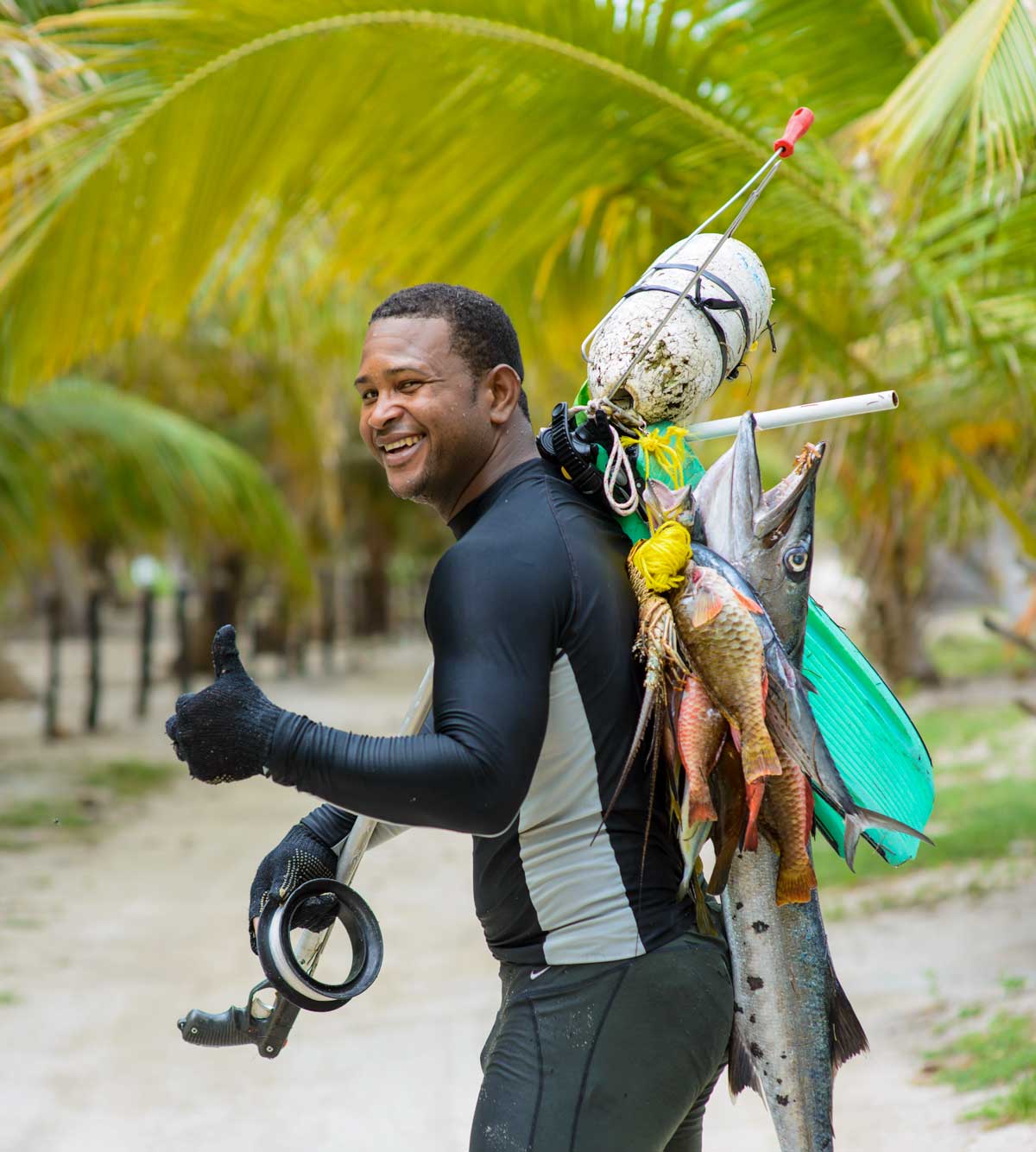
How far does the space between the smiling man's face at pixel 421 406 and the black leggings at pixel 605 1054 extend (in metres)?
0.70

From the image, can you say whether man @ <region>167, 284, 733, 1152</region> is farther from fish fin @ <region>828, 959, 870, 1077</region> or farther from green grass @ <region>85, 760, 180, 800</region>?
green grass @ <region>85, 760, 180, 800</region>

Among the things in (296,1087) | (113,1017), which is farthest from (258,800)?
(296,1087)

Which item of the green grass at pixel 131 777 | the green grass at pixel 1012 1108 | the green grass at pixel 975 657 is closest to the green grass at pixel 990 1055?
the green grass at pixel 1012 1108

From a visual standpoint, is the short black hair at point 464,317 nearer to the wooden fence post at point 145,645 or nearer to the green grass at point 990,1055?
the green grass at point 990,1055

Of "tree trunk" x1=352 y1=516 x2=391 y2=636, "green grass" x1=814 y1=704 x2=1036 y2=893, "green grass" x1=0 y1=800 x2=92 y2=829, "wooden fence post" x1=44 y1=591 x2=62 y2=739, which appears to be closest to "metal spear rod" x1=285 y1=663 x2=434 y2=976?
"green grass" x1=814 y1=704 x2=1036 y2=893

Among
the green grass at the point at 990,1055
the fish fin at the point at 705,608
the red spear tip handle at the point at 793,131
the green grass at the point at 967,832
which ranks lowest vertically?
the green grass at the point at 967,832

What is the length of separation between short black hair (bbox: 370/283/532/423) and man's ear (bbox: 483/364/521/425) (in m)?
0.01

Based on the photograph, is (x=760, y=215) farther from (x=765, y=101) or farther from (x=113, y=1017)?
(x=113, y=1017)

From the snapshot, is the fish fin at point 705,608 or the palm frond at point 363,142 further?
the palm frond at point 363,142

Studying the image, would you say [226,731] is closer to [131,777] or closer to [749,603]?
[749,603]

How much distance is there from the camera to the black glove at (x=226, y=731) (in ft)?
5.42

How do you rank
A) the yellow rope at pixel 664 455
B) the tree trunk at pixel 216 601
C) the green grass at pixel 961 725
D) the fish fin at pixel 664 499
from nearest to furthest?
1. the fish fin at pixel 664 499
2. the yellow rope at pixel 664 455
3. the green grass at pixel 961 725
4. the tree trunk at pixel 216 601

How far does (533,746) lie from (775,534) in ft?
1.47

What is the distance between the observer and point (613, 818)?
1.86 metres
